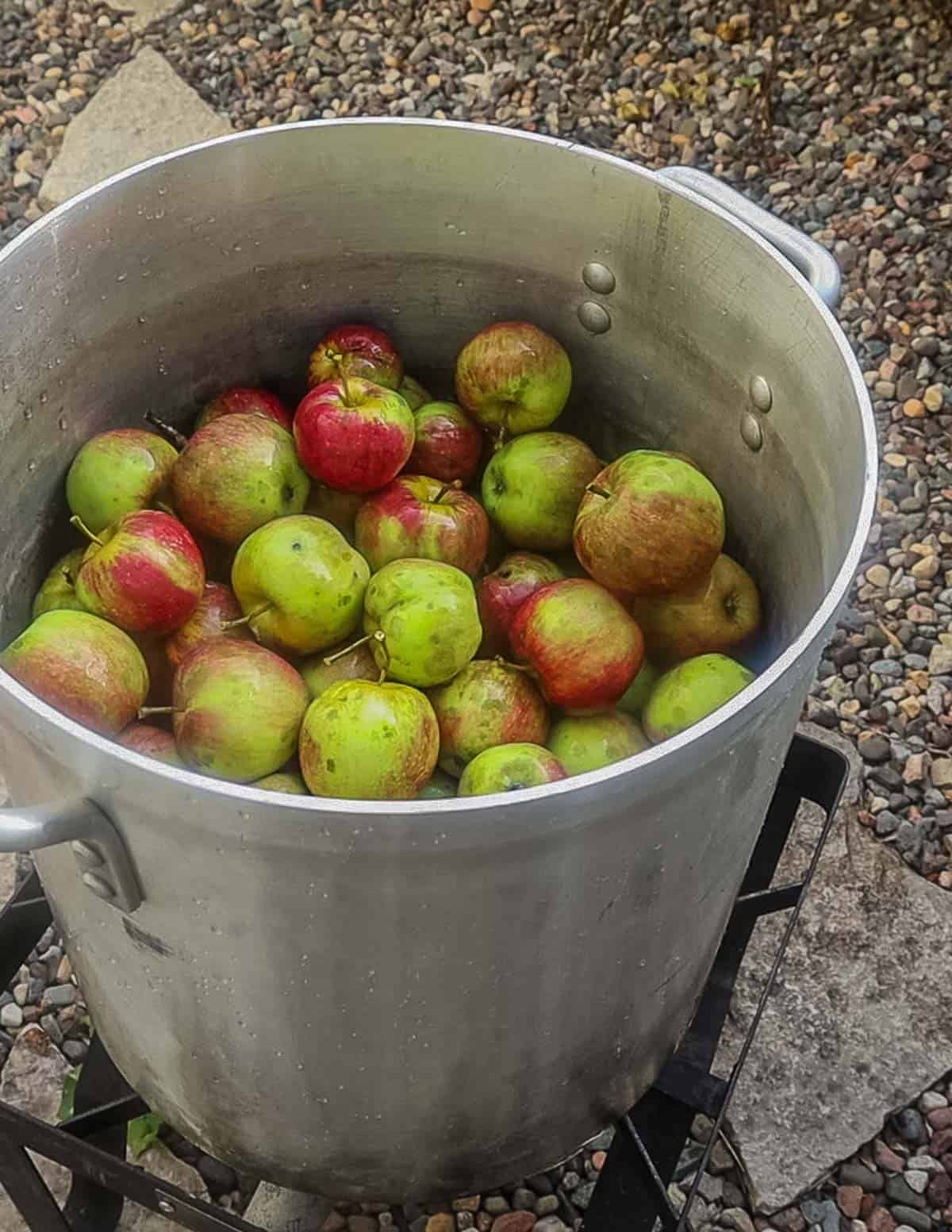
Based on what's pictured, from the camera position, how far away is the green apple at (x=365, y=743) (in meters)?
1.06

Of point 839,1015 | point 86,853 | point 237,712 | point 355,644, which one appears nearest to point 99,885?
point 86,853

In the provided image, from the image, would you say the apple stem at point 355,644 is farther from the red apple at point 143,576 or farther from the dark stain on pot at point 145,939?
the dark stain on pot at point 145,939

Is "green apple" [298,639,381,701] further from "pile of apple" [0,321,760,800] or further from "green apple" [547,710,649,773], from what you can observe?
"green apple" [547,710,649,773]

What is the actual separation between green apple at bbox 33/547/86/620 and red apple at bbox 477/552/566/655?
379mm

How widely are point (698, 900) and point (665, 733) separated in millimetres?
187

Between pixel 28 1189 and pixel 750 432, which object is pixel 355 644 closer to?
pixel 750 432

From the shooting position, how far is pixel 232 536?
4.37ft

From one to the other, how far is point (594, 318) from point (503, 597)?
0.33m

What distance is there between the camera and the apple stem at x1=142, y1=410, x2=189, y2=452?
1.39 meters

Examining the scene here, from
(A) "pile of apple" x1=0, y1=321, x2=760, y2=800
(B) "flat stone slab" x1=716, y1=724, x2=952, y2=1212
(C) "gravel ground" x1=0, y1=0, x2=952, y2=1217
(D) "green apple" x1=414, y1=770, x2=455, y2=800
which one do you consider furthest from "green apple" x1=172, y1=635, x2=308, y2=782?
(C) "gravel ground" x1=0, y1=0, x2=952, y2=1217

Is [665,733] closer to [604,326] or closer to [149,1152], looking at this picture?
[604,326]

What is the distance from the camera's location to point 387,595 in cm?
120

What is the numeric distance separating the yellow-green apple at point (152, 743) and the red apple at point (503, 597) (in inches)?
12.5

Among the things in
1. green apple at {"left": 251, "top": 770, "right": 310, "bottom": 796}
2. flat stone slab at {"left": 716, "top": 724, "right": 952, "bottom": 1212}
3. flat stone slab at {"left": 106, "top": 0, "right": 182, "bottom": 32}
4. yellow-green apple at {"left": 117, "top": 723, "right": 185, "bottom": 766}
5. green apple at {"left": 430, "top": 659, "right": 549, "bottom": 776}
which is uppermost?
green apple at {"left": 430, "top": 659, "right": 549, "bottom": 776}
